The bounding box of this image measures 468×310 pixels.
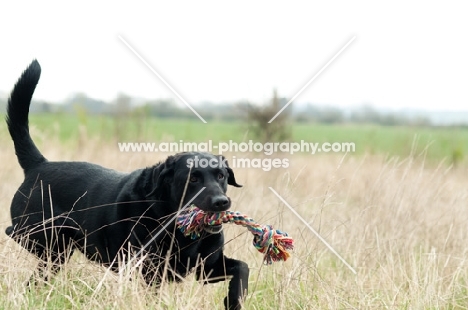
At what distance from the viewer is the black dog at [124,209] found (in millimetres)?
3721

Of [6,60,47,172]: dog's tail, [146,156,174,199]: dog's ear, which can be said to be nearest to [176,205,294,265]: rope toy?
[146,156,174,199]: dog's ear

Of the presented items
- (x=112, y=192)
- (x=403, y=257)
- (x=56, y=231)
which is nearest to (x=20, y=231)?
(x=56, y=231)

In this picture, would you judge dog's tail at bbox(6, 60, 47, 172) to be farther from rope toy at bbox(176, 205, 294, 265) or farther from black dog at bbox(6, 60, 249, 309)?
rope toy at bbox(176, 205, 294, 265)

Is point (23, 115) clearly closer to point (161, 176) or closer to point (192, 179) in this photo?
point (161, 176)

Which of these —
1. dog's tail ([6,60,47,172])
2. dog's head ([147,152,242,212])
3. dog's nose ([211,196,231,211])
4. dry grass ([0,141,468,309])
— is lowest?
dry grass ([0,141,468,309])

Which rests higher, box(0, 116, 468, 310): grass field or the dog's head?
the dog's head

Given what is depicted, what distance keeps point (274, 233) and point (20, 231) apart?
5.90 ft

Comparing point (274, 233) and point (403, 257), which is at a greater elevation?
point (274, 233)

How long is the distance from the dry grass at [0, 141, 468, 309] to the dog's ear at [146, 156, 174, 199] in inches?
22.4

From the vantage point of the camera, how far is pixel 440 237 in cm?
511

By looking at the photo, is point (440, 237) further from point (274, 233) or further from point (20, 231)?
point (20, 231)

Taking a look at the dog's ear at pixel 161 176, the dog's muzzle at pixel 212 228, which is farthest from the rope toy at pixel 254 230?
the dog's ear at pixel 161 176

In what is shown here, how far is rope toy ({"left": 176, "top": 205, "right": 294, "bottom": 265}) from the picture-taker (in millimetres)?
3621

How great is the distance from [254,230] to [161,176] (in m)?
0.66
